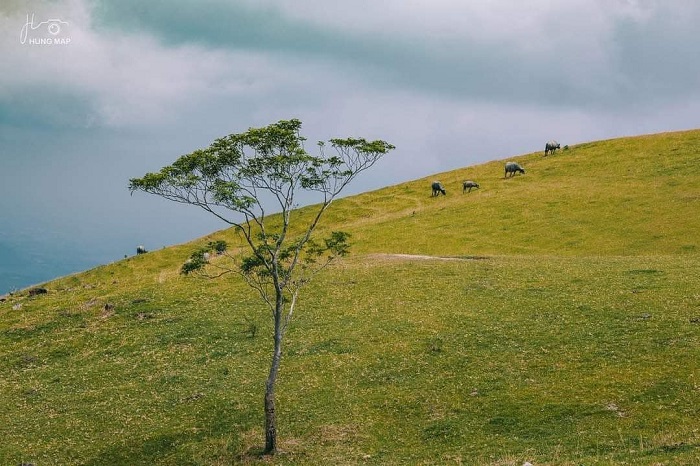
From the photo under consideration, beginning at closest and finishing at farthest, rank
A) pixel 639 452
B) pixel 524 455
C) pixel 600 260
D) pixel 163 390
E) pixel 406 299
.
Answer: pixel 639 452 < pixel 524 455 < pixel 163 390 < pixel 406 299 < pixel 600 260

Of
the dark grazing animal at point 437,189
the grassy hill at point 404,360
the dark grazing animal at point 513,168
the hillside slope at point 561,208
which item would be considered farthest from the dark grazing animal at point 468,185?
the grassy hill at point 404,360

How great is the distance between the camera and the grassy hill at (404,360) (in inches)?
985

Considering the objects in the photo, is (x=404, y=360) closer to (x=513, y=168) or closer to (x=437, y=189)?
(x=437, y=189)

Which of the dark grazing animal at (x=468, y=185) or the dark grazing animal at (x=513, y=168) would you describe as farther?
the dark grazing animal at (x=513, y=168)

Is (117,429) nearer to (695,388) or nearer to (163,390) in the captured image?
(163,390)

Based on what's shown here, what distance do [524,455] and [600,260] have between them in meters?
35.6

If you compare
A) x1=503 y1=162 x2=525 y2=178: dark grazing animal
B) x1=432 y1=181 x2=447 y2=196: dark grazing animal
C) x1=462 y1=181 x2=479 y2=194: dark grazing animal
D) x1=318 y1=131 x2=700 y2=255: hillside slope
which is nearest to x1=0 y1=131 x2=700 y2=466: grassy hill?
x1=318 y1=131 x2=700 y2=255: hillside slope

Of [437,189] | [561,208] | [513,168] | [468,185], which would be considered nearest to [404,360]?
[561,208]

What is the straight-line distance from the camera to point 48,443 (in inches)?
1179

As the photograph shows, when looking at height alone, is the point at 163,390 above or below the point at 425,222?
below

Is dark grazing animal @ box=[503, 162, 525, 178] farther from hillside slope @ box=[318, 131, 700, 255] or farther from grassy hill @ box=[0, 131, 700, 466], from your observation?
grassy hill @ box=[0, 131, 700, 466]

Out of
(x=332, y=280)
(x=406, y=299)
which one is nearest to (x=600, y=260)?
(x=406, y=299)

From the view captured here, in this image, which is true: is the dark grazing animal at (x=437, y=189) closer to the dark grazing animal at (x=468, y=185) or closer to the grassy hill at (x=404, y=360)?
the dark grazing animal at (x=468, y=185)

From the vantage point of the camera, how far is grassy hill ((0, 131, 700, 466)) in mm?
25016
